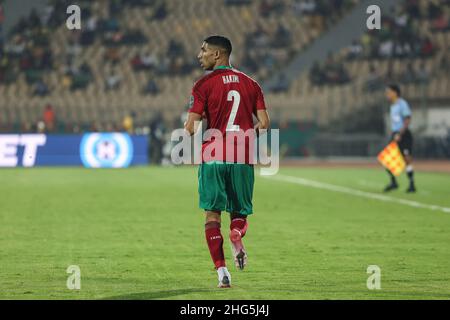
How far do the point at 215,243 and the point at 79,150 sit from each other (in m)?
28.3

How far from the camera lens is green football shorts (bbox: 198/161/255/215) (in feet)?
31.4

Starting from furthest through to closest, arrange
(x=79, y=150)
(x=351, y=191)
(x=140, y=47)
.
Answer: (x=140, y=47) < (x=79, y=150) < (x=351, y=191)

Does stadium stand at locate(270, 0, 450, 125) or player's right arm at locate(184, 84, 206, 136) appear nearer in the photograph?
player's right arm at locate(184, 84, 206, 136)

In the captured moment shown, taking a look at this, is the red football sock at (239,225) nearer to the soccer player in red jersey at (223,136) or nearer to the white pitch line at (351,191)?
the soccer player in red jersey at (223,136)

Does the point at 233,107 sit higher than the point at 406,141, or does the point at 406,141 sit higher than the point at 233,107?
the point at 406,141

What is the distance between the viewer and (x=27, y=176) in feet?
99.8

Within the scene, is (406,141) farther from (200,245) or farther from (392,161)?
(200,245)

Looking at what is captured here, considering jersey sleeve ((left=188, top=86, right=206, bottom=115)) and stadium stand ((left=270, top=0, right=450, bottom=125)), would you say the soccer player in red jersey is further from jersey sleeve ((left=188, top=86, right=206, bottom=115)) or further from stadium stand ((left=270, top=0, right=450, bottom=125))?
stadium stand ((left=270, top=0, right=450, bottom=125))

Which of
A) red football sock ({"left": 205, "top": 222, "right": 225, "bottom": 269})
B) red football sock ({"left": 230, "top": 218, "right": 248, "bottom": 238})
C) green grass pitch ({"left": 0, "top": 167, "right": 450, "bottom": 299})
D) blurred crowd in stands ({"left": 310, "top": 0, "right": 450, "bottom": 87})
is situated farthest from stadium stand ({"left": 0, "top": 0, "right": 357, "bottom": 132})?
red football sock ({"left": 205, "top": 222, "right": 225, "bottom": 269})

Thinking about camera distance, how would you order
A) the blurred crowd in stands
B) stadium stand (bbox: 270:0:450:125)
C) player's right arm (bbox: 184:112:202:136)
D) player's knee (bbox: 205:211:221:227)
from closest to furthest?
1. player's right arm (bbox: 184:112:202:136)
2. player's knee (bbox: 205:211:221:227)
3. stadium stand (bbox: 270:0:450:125)
4. the blurred crowd in stands

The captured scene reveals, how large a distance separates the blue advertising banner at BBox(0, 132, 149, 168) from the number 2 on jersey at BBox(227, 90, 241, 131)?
27144 mm

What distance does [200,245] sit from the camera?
13.4m

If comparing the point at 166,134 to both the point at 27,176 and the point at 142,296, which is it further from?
the point at 142,296

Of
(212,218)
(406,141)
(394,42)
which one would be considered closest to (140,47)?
(394,42)
